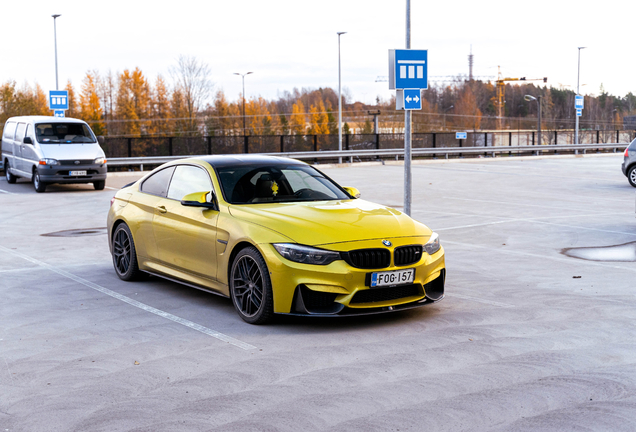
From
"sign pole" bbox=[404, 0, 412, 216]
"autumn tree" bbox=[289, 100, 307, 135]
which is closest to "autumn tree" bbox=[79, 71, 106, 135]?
"autumn tree" bbox=[289, 100, 307, 135]

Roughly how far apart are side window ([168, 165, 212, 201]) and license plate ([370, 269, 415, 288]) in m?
2.12

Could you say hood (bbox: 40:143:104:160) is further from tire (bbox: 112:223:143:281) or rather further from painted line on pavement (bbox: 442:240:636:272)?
tire (bbox: 112:223:143:281)

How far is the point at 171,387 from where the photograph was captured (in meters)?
4.88

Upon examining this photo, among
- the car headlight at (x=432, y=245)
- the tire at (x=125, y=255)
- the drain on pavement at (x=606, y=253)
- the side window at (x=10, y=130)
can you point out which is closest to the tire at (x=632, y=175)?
the drain on pavement at (x=606, y=253)

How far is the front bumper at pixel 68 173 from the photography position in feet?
68.0

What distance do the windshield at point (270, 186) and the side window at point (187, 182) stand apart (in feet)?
0.65

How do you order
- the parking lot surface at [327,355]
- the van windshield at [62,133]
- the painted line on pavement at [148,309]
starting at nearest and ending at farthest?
the parking lot surface at [327,355]
the painted line on pavement at [148,309]
the van windshield at [62,133]

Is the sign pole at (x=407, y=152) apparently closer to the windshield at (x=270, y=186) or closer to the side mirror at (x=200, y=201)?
the windshield at (x=270, y=186)

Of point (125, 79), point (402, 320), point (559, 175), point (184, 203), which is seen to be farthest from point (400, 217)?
point (125, 79)

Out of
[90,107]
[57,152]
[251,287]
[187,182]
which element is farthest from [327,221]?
[90,107]

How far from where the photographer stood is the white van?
68.3 feet

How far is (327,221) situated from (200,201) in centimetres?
137

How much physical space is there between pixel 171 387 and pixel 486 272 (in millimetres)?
5287

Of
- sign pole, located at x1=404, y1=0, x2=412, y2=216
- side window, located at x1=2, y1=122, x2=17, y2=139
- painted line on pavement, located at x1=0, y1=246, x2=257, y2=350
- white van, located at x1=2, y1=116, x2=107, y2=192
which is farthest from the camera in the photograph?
side window, located at x1=2, y1=122, x2=17, y2=139
